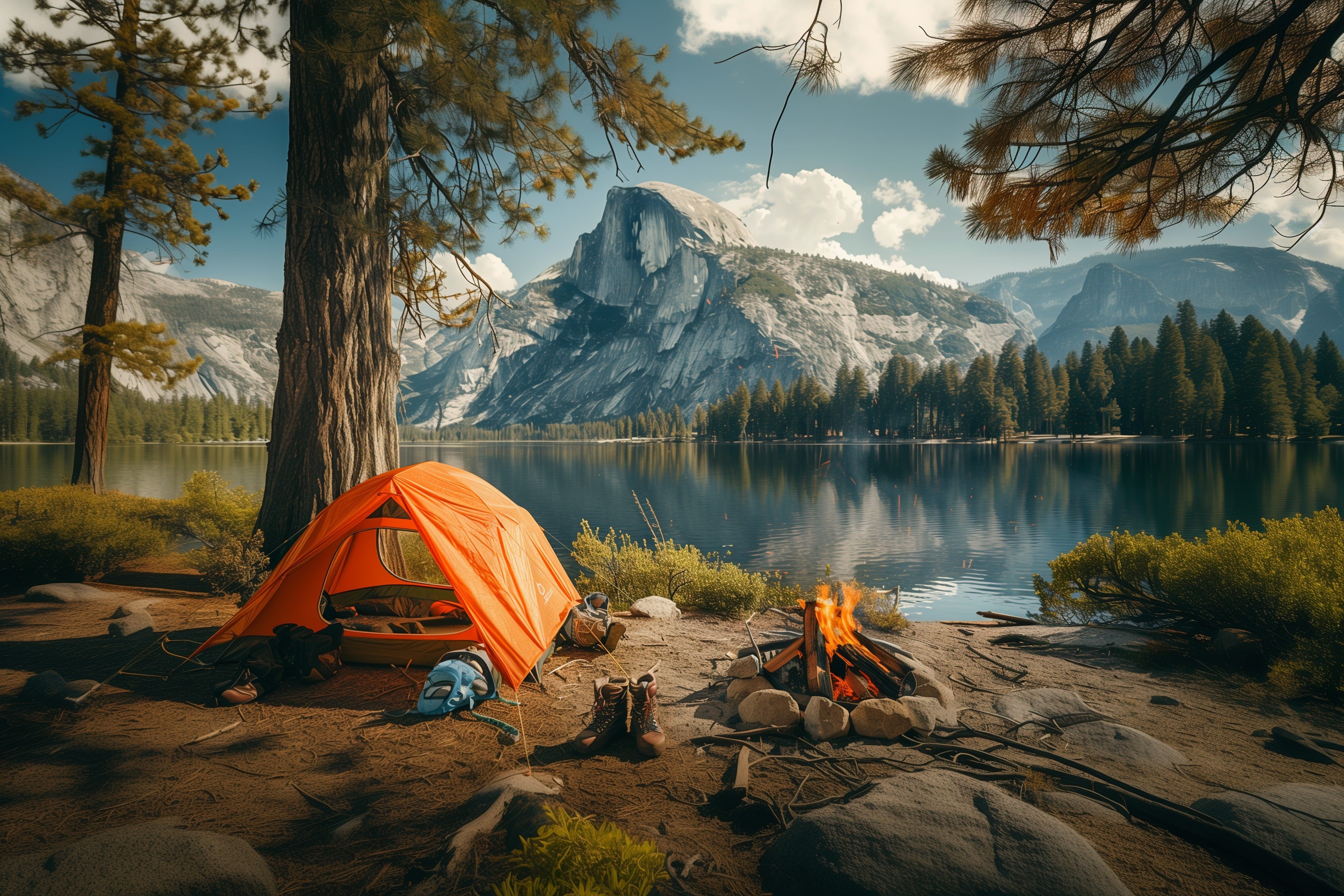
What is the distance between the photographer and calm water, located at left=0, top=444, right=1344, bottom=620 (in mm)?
18984

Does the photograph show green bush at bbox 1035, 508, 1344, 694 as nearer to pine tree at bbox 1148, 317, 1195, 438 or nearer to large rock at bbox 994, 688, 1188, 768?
large rock at bbox 994, 688, 1188, 768

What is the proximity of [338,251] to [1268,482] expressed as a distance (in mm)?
46445

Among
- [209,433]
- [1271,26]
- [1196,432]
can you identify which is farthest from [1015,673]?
[209,433]

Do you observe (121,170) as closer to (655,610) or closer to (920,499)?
(655,610)

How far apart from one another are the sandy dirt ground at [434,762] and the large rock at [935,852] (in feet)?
1.10

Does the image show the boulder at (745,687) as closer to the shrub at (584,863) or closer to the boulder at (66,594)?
the shrub at (584,863)

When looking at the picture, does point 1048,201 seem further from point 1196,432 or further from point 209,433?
point 209,433

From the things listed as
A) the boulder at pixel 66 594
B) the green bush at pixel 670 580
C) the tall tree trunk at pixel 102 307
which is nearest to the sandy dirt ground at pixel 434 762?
the boulder at pixel 66 594

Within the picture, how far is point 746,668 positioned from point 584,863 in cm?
314

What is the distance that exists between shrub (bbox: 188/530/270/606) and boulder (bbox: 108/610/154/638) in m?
0.94

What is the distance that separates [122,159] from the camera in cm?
1084

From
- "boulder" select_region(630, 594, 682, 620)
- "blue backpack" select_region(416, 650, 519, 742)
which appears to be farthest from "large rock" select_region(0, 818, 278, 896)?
"boulder" select_region(630, 594, 682, 620)

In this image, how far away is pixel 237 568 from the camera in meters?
7.22

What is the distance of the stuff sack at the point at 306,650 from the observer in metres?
5.27
